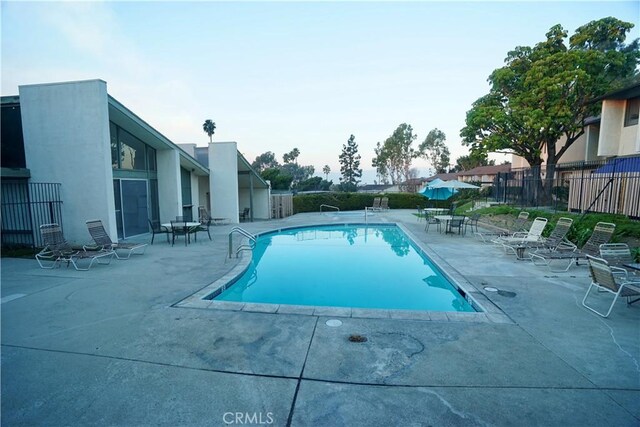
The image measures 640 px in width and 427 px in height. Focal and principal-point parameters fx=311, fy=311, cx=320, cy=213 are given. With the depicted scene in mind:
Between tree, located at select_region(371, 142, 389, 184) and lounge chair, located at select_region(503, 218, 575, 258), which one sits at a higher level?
tree, located at select_region(371, 142, 389, 184)

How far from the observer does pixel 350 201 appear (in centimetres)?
2597

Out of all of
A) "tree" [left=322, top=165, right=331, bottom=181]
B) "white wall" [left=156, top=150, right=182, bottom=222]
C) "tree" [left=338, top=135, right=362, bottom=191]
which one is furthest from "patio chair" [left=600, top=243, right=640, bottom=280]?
"tree" [left=322, top=165, right=331, bottom=181]

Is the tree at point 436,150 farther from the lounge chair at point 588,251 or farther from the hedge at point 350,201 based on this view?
the lounge chair at point 588,251

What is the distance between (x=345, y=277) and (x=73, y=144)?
28.8ft

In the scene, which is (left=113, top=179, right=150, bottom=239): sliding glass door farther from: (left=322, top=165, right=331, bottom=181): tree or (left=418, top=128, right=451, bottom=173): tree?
(left=322, top=165, right=331, bottom=181): tree

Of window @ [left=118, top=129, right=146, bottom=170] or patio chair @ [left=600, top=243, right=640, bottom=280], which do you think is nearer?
patio chair @ [left=600, top=243, right=640, bottom=280]

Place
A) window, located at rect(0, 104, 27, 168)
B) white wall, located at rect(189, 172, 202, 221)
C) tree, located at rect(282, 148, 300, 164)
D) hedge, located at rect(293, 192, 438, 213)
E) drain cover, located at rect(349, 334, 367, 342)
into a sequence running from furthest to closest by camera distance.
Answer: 1. tree, located at rect(282, 148, 300, 164)
2. hedge, located at rect(293, 192, 438, 213)
3. white wall, located at rect(189, 172, 202, 221)
4. window, located at rect(0, 104, 27, 168)
5. drain cover, located at rect(349, 334, 367, 342)

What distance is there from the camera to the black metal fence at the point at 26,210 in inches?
364

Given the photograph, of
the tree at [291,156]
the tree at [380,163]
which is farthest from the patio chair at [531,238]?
the tree at [291,156]

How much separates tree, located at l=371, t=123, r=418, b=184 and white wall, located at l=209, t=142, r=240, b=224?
40.2 metres

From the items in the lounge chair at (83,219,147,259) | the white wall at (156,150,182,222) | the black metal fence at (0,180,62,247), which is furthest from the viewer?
the white wall at (156,150,182,222)

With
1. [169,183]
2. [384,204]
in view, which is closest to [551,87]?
[384,204]

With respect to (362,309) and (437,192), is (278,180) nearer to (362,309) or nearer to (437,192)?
(437,192)

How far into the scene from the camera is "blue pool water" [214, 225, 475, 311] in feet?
21.4
